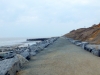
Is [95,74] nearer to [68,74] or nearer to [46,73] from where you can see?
[68,74]

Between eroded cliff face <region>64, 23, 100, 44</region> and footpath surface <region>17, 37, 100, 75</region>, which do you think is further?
eroded cliff face <region>64, 23, 100, 44</region>

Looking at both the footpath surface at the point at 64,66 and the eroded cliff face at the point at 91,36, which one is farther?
the eroded cliff face at the point at 91,36

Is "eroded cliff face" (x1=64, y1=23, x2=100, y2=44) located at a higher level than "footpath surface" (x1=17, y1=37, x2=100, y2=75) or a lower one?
higher

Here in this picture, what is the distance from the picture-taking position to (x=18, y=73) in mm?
10445

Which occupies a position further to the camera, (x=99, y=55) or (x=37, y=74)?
(x=99, y=55)

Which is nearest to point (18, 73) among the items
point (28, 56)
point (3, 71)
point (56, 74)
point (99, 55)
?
point (3, 71)

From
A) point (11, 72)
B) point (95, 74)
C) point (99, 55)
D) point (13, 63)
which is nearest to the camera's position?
point (95, 74)

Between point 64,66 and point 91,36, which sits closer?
point 64,66

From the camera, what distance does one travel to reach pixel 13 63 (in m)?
10.4

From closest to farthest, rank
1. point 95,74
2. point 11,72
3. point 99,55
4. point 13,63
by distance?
1. point 95,74
2. point 11,72
3. point 13,63
4. point 99,55

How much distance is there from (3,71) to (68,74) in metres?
2.92

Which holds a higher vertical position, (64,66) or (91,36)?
(91,36)

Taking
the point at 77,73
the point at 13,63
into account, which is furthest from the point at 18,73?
the point at 77,73

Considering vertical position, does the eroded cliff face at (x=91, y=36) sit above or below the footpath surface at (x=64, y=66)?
above
